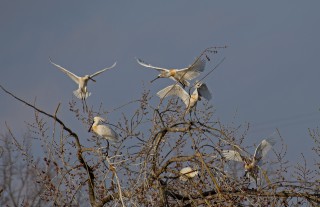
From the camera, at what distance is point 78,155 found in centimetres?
393

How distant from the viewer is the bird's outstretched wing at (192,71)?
4.95 metres

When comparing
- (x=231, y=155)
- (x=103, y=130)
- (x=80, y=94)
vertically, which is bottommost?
(x=231, y=155)

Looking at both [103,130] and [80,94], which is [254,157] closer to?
[103,130]

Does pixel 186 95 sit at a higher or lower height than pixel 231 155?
higher

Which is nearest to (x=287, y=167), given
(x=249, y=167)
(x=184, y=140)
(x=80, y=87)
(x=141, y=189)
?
(x=184, y=140)

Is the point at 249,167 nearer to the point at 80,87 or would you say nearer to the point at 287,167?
the point at 287,167

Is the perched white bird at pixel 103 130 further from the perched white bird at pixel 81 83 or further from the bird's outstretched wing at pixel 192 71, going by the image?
the perched white bird at pixel 81 83

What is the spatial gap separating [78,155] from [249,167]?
1.09 m

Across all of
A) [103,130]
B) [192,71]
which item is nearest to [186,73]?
[192,71]

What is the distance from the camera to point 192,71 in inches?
197

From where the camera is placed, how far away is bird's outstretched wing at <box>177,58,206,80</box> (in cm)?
495

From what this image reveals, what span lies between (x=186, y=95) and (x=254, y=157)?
0.98 metres

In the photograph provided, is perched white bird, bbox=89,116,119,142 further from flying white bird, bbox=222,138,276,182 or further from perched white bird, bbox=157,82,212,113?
flying white bird, bbox=222,138,276,182

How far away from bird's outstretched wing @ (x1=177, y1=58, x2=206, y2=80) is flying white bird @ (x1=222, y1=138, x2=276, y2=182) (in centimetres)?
84
